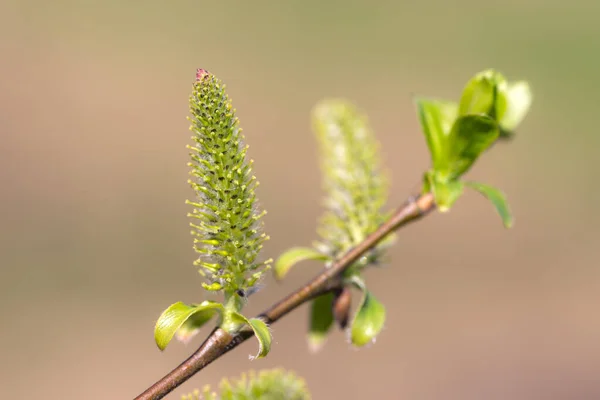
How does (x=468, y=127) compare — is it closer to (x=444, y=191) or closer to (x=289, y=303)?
(x=444, y=191)

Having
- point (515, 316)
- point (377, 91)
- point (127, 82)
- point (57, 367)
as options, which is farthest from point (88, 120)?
point (515, 316)

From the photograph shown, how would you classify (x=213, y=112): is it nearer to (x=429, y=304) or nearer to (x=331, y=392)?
(x=331, y=392)

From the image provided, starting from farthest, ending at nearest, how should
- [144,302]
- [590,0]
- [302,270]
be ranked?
[590,0] → [302,270] → [144,302]

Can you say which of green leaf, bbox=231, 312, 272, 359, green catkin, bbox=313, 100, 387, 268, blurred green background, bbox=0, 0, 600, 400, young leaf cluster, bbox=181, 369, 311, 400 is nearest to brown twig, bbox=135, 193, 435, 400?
green leaf, bbox=231, 312, 272, 359

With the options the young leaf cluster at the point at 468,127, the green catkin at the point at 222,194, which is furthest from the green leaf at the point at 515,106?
the green catkin at the point at 222,194

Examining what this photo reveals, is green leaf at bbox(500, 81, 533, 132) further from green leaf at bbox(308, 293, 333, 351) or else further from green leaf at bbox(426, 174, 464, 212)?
green leaf at bbox(308, 293, 333, 351)

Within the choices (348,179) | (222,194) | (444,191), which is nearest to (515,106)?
(444,191)
